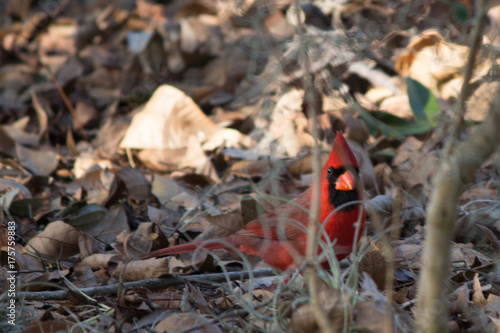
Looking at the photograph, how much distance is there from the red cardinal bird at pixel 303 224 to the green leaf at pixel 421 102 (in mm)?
982

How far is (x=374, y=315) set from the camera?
5.00 ft

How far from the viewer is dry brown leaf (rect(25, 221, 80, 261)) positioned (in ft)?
8.39

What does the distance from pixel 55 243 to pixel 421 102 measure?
217cm

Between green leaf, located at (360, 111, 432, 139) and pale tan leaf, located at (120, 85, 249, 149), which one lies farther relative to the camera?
pale tan leaf, located at (120, 85, 249, 149)

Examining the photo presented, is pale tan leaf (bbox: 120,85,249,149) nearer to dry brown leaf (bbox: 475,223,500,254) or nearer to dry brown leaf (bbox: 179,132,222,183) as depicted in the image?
dry brown leaf (bbox: 179,132,222,183)

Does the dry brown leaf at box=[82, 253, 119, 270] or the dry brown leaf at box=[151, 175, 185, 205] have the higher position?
the dry brown leaf at box=[82, 253, 119, 270]

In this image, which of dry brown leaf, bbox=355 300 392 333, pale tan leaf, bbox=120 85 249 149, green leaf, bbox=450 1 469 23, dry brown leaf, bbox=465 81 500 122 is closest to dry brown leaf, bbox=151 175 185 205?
pale tan leaf, bbox=120 85 249 149

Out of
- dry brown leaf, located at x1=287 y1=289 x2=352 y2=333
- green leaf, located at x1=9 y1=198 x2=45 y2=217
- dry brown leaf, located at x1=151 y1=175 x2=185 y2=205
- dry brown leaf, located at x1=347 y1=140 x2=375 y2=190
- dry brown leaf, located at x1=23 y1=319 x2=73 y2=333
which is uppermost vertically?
dry brown leaf, located at x1=287 y1=289 x2=352 y2=333

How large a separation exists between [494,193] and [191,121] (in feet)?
6.20

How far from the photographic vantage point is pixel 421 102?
343 cm

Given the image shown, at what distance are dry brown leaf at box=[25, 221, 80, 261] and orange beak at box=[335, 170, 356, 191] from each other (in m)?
1.19

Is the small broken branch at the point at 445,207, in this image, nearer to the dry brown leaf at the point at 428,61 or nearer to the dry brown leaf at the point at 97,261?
the dry brown leaf at the point at 97,261

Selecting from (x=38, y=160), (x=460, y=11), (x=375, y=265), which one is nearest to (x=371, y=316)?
(x=375, y=265)

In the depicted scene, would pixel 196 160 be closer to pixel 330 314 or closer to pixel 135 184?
pixel 135 184
